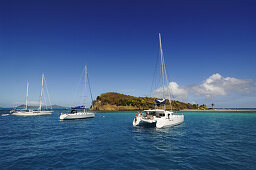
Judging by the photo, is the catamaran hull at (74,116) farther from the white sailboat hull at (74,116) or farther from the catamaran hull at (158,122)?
the catamaran hull at (158,122)

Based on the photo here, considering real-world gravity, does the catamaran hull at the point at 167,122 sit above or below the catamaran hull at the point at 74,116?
above

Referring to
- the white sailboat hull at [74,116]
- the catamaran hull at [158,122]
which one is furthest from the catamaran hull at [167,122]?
the white sailboat hull at [74,116]

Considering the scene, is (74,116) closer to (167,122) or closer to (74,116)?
(74,116)

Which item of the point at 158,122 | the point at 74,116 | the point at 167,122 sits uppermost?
the point at 158,122

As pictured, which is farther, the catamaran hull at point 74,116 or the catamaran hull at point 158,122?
the catamaran hull at point 74,116

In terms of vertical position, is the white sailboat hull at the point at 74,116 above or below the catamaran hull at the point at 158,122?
below

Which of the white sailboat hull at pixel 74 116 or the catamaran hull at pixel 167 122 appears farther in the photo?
the white sailboat hull at pixel 74 116

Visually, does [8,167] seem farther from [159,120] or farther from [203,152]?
[159,120]

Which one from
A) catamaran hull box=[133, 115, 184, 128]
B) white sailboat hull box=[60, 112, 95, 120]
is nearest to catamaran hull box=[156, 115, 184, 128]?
catamaran hull box=[133, 115, 184, 128]

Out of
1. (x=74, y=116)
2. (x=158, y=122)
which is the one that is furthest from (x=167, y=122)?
(x=74, y=116)

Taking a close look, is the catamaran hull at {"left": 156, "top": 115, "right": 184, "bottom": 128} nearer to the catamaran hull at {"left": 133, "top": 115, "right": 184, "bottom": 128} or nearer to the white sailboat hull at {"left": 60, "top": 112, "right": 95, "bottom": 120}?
the catamaran hull at {"left": 133, "top": 115, "right": 184, "bottom": 128}

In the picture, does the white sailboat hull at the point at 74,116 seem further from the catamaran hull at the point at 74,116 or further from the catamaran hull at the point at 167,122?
the catamaran hull at the point at 167,122

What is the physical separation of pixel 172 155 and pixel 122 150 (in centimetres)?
421

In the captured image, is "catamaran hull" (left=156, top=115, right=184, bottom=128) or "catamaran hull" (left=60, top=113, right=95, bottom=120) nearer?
"catamaran hull" (left=156, top=115, right=184, bottom=128)
